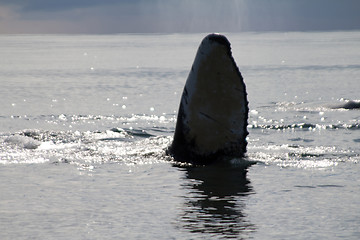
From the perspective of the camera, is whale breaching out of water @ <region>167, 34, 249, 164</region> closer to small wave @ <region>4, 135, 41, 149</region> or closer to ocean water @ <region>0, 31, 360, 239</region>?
ocean water @ <region>0, 31, 360, 239</region>

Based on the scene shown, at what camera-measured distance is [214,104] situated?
11.1m

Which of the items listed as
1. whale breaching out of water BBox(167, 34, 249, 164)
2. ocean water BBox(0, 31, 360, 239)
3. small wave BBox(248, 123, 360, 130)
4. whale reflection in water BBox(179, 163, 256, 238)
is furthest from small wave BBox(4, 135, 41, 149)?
small wave BBox(248, 123, 360, 130)

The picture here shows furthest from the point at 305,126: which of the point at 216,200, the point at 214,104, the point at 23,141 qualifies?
the point at 216,200

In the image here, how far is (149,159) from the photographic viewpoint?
12.5 m

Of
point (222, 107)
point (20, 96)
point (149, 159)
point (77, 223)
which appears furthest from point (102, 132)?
point (20, 96)

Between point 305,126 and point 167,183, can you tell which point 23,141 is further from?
point 305,126

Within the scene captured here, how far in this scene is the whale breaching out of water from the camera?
10.9 m

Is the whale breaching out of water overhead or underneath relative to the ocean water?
overhead

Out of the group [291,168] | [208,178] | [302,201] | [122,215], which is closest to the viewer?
[122,215]

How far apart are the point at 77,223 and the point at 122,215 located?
0.61 m

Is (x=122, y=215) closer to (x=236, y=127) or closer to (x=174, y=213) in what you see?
(x=174, y=213)

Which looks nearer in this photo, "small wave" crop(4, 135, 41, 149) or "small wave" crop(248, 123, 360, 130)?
"small wave" crop(4, 135, 41, 149)

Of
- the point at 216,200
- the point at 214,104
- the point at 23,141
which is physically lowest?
the point at 216,200

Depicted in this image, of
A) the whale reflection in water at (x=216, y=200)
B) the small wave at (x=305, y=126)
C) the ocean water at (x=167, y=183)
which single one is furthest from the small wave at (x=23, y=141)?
the small wave at (x=305, y=126)
